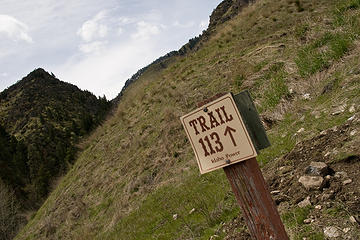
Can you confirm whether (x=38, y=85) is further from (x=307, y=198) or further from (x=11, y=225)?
(x=307, y=198)

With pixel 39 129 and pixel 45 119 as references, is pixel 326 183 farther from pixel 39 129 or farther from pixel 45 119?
pixel 45 119

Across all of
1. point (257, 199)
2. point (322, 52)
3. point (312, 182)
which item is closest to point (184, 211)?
point (312, 182)

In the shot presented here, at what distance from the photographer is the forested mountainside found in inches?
1502

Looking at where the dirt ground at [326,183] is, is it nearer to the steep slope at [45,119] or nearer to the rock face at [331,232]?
the rock face at [331,232]

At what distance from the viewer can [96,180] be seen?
11688 millimetres

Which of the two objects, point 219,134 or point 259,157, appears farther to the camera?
point 259,157

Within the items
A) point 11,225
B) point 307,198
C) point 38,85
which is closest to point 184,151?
point 307,198

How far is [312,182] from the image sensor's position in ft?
10.3

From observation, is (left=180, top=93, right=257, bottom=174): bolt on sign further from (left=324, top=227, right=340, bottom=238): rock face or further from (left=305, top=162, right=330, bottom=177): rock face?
(left=305, top=162, right=330, bottom=177): rock face

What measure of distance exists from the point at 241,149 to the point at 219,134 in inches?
6.4

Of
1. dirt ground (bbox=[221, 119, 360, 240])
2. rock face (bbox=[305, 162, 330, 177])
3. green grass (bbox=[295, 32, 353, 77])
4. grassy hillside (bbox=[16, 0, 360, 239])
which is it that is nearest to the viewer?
dirt ground (bbox=[221, 119, 360, 240])

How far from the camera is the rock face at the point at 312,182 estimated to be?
9.98 ft

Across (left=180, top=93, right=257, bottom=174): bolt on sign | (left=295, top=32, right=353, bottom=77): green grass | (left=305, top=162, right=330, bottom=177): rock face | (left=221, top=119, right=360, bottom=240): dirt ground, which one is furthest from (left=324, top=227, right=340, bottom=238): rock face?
(left=295, top=32, right=353, bottom=77): green grass

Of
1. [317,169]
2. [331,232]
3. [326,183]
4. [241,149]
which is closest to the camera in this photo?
[241,149]
